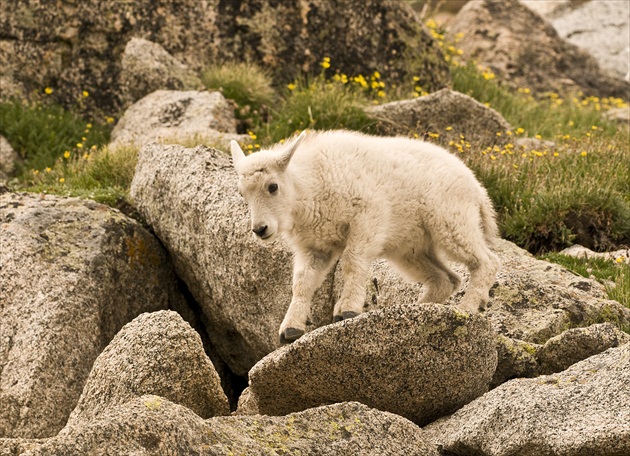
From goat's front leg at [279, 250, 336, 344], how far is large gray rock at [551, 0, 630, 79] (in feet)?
66.2

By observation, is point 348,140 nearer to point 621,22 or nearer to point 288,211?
point 288,211

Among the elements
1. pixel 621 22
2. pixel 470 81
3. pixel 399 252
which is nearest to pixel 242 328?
pixel 399 252

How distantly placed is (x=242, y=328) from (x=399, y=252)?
2.06m

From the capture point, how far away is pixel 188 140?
44.4 ft

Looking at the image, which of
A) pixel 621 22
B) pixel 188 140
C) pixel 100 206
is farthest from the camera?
pixel 621 22

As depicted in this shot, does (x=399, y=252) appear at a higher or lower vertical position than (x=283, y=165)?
lower

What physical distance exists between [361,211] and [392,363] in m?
1.38

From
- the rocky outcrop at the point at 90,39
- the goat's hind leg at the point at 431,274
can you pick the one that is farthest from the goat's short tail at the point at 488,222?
the rocky outcrop at the point at 90,39

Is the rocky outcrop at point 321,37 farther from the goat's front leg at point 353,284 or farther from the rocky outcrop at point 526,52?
the goat's front leg at point 353,284

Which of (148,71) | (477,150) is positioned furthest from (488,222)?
(148,71)

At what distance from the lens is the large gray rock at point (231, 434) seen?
237 inches

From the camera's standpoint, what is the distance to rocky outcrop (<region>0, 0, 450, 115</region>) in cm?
1705

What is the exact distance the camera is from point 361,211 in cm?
876

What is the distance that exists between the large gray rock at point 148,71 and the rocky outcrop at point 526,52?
738 cm
